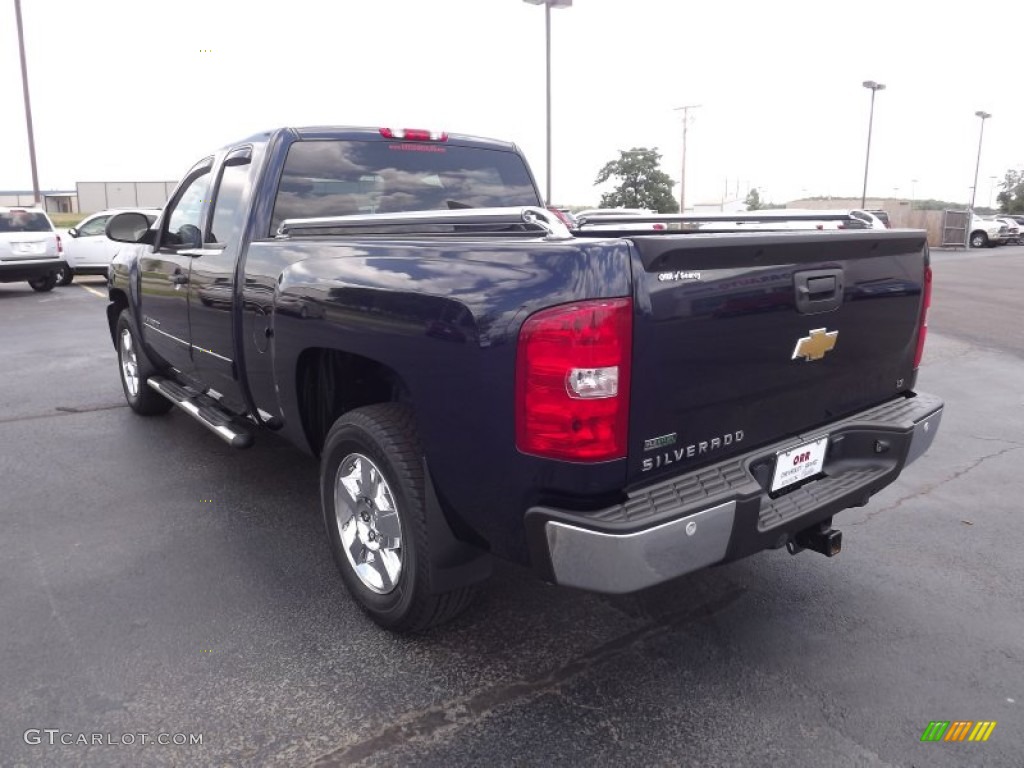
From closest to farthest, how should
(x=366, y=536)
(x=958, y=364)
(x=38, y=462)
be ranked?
(x=366, y=536) < (x=38, y=462) < (x=958, y=364)

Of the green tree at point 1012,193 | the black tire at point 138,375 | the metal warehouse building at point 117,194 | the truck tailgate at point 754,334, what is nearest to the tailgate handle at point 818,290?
the truck tailgate at point 754,334

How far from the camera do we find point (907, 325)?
11.1 feet

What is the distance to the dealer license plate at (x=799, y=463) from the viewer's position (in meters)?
2.82

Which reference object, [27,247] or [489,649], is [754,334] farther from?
[27,247]

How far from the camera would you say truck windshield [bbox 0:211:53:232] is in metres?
15.3

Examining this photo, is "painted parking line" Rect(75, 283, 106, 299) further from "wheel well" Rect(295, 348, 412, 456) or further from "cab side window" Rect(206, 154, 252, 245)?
"wheel well" Rect(295, 348, 412, 456)

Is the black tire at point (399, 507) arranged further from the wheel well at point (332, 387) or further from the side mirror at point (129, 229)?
the side mirror at point (129, 229)

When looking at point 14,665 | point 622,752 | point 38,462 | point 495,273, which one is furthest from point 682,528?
point 38,462

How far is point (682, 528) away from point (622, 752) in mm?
756

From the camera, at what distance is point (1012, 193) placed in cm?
7506

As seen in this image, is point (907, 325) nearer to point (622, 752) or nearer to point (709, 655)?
point (709, 655)

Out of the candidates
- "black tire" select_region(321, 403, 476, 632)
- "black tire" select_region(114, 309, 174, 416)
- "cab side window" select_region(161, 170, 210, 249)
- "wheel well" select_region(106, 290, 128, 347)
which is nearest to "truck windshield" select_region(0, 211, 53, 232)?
"wheel well" select_region(106, 290, 128, 347)

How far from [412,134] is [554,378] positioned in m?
2.58

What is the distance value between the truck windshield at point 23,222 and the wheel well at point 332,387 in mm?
14878
